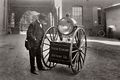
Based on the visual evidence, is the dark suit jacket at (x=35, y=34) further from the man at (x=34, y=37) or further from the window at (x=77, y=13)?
the window at (x=77, y=13)

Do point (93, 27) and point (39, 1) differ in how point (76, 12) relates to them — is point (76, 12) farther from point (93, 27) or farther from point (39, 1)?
point (39, 1)

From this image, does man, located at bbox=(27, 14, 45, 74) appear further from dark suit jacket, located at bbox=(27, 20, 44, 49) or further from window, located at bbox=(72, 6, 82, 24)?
window, located at bbox=(72, 6, 82, 24)

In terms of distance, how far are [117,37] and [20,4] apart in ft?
46.8

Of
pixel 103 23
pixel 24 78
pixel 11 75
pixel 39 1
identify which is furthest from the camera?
pixel 39 1

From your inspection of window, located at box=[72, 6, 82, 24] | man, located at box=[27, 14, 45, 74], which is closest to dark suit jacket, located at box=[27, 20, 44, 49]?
man, located at box=[27, 14, 45, 74]

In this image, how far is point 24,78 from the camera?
3986 millimetres

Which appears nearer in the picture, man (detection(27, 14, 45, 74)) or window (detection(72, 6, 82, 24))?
man (detection(27, 14, 45, 74))

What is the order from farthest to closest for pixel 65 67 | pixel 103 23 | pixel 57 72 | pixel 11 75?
1. pixel 103 23
2. pixel 65 67
3. pixel 57 72
4. pixel 11 75

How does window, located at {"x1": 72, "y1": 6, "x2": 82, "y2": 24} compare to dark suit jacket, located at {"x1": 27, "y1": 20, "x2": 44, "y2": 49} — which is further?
window, located at {"x1": 72, "y1": 6, "x2": 82, "y2": 24}

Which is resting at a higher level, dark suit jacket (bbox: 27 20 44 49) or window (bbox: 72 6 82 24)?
window (bbox: 72 6 82 24)

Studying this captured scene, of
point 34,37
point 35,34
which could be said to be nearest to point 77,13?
→ point 35,34

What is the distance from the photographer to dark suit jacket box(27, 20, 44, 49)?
4242 mm

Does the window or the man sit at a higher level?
the window

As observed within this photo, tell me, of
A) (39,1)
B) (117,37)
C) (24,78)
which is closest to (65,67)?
(24,78)
